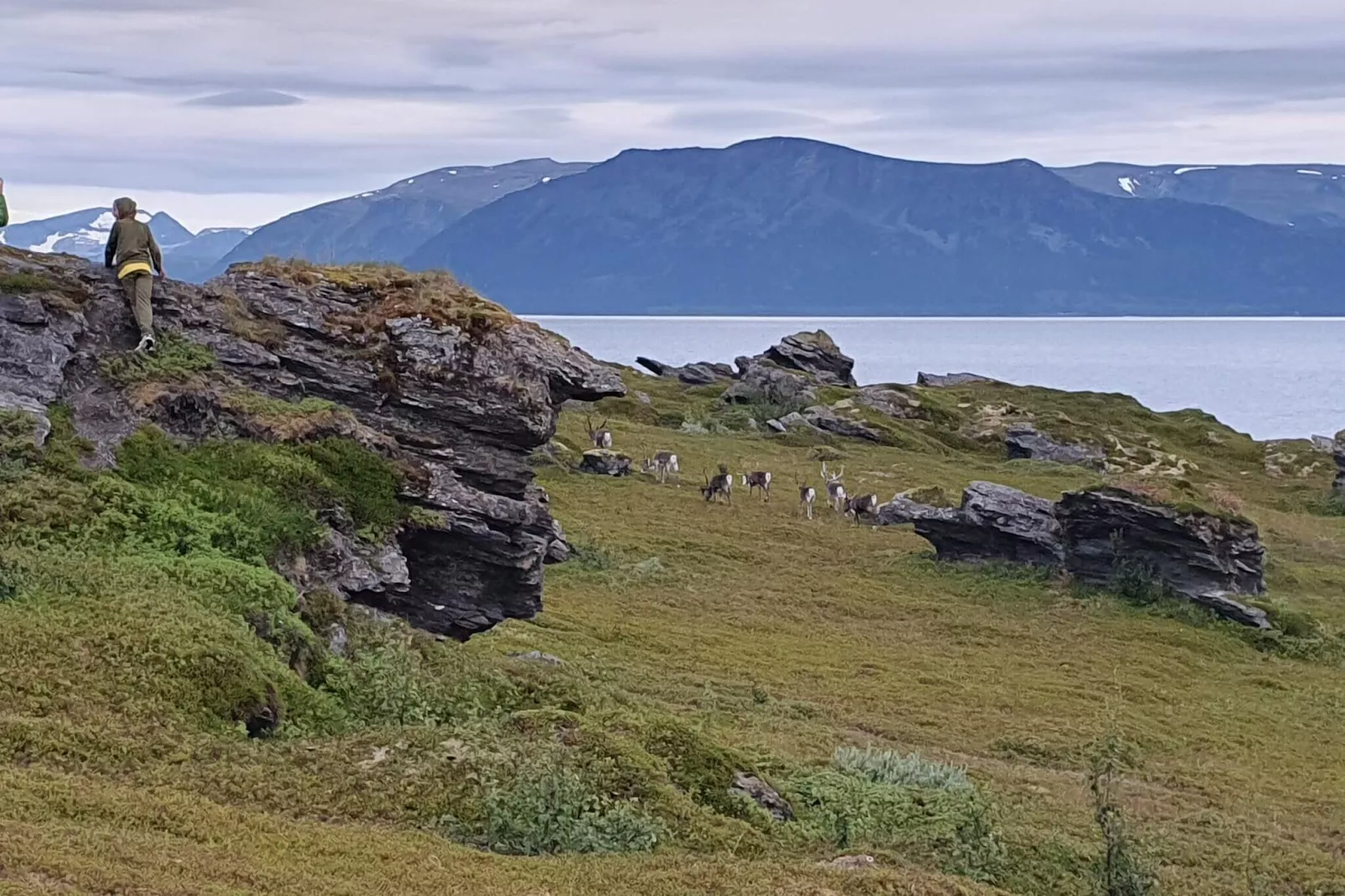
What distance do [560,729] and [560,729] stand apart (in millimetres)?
47

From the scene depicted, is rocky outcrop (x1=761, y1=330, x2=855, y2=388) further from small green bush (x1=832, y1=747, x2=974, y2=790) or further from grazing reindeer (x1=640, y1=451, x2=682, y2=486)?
small green bush (x1=832, y1=747, x2=974, y2=790)

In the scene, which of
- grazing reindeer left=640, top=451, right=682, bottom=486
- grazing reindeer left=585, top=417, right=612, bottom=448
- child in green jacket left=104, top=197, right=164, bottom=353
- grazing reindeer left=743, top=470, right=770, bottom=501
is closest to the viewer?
child in green jacket left=104, top=197, right=164, bottom=353

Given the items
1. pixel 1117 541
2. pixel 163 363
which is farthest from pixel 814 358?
pixel 163 363

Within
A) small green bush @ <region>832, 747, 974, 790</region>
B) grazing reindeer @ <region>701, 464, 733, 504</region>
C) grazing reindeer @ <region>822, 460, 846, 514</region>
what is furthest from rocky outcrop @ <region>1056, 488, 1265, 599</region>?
small green bush @ <region>832, 747, 974, 790</region>

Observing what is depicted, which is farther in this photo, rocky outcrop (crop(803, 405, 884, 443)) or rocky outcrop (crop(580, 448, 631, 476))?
rocky outcrop (crop(803, 405, 884, 443))

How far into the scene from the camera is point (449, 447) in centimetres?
2309

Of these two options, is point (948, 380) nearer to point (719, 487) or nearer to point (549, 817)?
point (719, 487)

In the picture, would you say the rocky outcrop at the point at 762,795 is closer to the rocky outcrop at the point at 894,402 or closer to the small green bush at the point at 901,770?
the small green bush at the point at 901,770

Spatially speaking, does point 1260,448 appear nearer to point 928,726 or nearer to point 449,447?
point 928,726

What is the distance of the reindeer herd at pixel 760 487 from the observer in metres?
52.7

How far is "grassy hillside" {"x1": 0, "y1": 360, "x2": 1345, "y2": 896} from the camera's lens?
12531mm

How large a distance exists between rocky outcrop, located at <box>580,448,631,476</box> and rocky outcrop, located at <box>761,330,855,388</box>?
1710 inches

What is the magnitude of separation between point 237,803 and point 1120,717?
20790 millimetres

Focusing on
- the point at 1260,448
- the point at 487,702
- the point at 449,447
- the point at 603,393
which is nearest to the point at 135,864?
the point at 487,702
